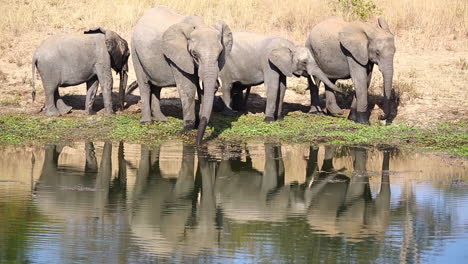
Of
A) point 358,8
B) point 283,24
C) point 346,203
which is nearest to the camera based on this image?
point 346,203

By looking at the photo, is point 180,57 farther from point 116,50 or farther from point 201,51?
point 116,50

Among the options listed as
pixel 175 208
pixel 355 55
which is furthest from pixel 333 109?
pixel 175 208

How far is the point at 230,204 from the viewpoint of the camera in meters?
13.2

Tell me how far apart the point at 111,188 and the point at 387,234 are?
409 cm

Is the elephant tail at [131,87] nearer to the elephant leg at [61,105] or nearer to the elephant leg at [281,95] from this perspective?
the elephant leg at [61,105]

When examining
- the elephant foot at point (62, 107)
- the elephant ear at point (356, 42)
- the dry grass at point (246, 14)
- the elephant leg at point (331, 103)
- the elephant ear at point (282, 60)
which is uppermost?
the dry grass at point (246, 14)

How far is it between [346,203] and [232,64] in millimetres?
8132

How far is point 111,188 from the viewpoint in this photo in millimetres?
14039

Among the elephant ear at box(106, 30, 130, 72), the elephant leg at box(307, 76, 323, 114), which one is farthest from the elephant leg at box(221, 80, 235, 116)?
the elephant ear at box(106, 30, 130, 72)

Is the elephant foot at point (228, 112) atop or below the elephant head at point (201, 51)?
below

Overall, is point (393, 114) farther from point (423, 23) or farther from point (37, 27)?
point (37, 27)

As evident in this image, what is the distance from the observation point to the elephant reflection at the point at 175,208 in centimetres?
1119

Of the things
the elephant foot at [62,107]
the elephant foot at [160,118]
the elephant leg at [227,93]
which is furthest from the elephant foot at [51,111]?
the elephant leg at [227,93]

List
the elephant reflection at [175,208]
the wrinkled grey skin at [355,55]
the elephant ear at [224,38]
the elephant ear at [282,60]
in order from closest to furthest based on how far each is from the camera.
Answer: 1. the elephant reflection at [175,208]
2. the elephant ear at [224,38]
3. the wrinkled grey skin at [355,55]
4. the elephant ear at [282,60]
